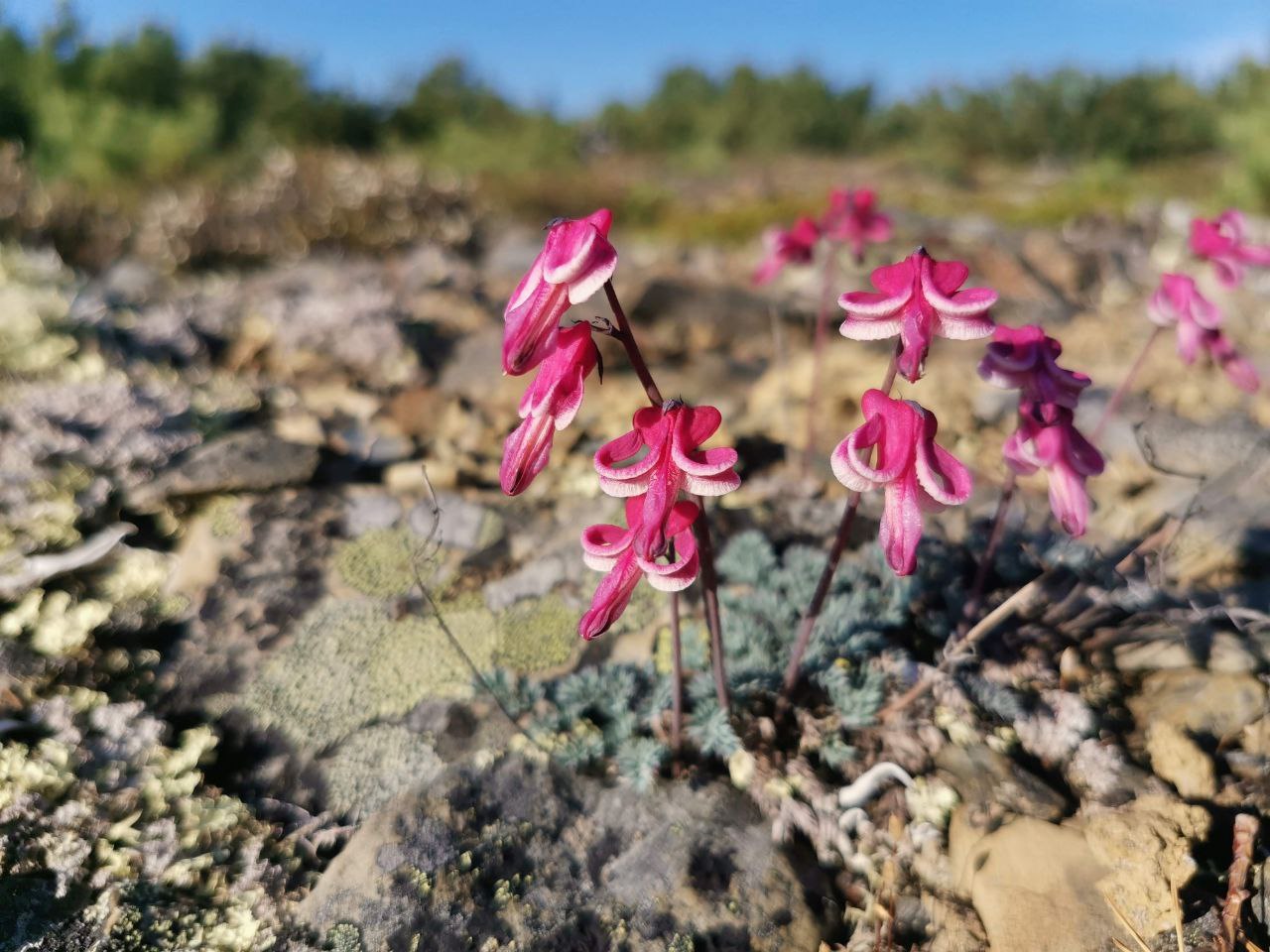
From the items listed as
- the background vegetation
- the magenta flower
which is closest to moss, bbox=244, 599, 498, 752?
the magenta flower

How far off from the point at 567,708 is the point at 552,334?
3.35 feet

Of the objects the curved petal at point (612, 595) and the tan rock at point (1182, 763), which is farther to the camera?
the tan rock at point (1182, 763)

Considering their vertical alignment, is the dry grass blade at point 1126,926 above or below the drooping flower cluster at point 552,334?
below

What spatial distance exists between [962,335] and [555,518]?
5.68ft

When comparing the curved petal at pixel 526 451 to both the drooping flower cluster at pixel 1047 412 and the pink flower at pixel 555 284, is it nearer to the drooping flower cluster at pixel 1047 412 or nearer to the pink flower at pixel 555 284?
the pink flower at pixel 555 284

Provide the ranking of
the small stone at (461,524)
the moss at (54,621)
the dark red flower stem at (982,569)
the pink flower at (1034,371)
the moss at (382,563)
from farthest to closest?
the small stone at (461,524) → the moss at (382,563) → the moss at (54,621) → the dark red flower stem at (982,569) → the pink flower at (1034,371)

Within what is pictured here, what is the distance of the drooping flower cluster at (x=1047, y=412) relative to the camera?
1.35m

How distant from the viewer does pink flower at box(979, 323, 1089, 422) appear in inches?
52.9

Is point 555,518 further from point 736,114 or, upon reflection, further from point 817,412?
point 736,114

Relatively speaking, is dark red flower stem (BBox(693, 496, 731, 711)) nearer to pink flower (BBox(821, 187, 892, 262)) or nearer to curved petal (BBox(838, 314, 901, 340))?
curved petal (BBox(838, 314, 901, 340))

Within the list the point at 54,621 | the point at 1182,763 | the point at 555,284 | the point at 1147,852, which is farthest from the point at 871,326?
the point at 54,621

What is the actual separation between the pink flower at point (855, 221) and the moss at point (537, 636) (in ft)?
5.08

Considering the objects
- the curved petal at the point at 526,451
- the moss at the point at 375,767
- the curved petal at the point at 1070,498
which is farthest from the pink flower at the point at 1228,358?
the moss at the point at 375,767

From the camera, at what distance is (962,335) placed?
1192 mm
